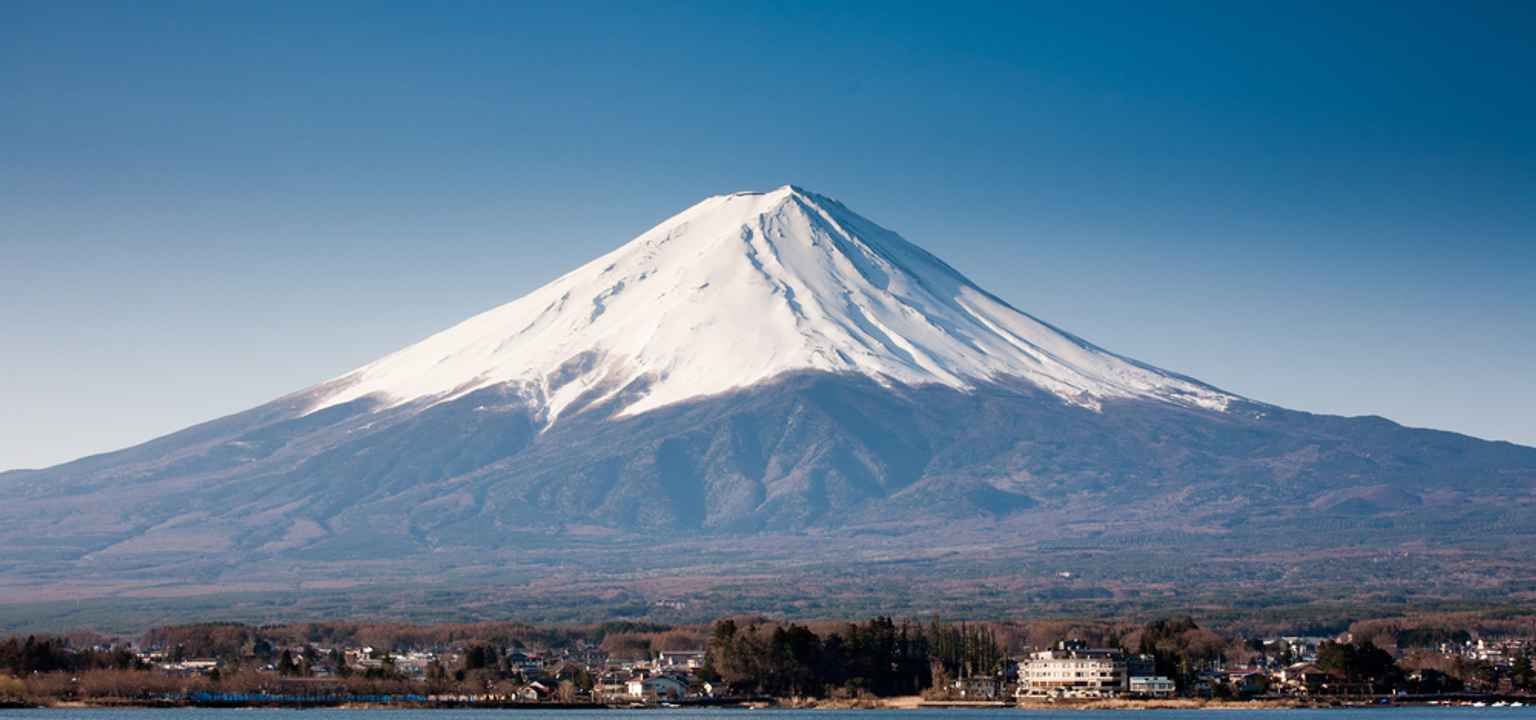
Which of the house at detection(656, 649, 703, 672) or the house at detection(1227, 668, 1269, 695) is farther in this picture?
the house at detection(656, 649, 703, 672)

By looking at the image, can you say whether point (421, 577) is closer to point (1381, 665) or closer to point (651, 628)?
point (651, 628)

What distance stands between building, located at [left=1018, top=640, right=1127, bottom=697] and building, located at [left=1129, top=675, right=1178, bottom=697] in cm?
59

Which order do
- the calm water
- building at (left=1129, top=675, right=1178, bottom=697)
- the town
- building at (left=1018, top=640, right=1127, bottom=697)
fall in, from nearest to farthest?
the calm water → the town → building at (left=1129, top=675, right=1178, bottom=697) → building at (left=1018, top=640, right=1127, bottom=697)

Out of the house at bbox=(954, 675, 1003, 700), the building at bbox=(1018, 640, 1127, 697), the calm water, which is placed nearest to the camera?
the calm water

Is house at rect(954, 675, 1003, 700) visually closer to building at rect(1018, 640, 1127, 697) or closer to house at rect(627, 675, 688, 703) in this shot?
building at rect(1018, 640, 1127, 697)

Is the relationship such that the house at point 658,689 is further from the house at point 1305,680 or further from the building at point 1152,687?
the house at point 1305,680

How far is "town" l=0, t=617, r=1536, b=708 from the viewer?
303 feet

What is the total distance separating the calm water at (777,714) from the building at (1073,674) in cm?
700

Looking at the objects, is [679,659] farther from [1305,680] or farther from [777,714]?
[1305,680]

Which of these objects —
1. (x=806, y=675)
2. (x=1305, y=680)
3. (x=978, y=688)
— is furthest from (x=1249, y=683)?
(x=806, y=675)

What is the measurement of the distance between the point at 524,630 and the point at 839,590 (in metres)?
49.1

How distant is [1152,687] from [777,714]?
17606mm

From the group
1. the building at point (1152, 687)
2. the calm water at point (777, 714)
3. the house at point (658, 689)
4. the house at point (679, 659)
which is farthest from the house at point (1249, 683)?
the house at point (679, 659)

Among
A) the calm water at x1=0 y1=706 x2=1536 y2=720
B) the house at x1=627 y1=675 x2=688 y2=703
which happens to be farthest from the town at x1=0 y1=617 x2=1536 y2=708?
the calm water at x1=0 y1=706 x2=1536 y2=720
